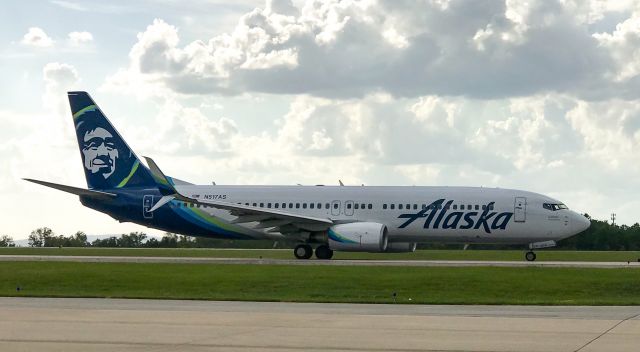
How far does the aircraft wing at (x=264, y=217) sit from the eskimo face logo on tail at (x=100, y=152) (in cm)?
407

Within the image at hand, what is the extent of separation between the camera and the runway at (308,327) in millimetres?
16547

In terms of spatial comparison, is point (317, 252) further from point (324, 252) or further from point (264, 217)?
point (264, 217)

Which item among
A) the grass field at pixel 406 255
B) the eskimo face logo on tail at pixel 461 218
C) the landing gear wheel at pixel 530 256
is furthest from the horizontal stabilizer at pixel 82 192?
the landing gear wheel at pixel 530 256

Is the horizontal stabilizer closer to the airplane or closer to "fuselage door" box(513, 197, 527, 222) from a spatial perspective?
the airplane

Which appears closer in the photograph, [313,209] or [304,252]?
[304,252]

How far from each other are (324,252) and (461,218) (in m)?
6.87

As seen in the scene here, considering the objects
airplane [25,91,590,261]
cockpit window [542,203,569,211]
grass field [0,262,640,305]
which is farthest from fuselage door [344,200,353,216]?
grass field [0,262,640,305]

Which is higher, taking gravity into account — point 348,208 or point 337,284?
point 348,208

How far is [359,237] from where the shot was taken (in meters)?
49.2

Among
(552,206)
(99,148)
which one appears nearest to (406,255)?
(552,206)

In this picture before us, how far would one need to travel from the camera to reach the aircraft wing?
49.6m

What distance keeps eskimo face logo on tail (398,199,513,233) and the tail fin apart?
1601 centimetres

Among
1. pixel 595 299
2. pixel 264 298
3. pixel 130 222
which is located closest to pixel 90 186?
pixel 130 222

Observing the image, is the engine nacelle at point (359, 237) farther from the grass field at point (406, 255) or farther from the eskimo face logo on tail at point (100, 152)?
the eskimo face logo on tail at point (100, 152)
